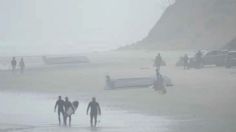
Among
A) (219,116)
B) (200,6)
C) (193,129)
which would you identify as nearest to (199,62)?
(219,116)

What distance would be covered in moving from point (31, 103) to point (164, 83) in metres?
7.78

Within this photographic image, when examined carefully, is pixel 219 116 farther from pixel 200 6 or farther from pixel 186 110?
pixel 200 6

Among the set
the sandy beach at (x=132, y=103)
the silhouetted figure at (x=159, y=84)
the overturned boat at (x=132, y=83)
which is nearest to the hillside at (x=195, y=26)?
the sandy beach at (x=132, y=103)

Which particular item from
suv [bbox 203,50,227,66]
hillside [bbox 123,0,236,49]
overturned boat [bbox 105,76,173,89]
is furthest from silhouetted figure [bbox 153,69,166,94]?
hillside [bbox 123,0,236,49]

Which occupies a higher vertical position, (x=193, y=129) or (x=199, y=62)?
(x=199, y=62)

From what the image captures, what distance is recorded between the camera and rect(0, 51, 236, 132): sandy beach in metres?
22.6

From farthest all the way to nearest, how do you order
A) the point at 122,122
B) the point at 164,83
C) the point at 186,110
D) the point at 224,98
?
the point at 164,83 < the point at 224,98 < the point at 186,110 < the point at 122,122

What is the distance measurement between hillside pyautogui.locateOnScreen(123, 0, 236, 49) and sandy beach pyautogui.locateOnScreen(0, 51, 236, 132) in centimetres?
4410

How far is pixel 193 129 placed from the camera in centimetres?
2097

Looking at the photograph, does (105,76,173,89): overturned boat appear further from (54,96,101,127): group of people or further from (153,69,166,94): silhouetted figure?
(54,96,101,127): group of people

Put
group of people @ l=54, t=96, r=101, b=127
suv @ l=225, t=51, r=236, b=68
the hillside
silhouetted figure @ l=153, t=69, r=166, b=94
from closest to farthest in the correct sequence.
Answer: group of people @ l=54, t=96, r=101, b=127 < silhouetted figure @ l=153, t=69, r=166, b=94 < suv @ l=225, t=51, r=236, b=68 < the hillside

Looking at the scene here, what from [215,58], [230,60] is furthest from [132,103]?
[215,58]

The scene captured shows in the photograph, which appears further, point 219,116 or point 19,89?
point 19,89

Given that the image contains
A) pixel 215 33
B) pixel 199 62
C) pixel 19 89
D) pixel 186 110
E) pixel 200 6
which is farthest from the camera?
pixel 200 6
